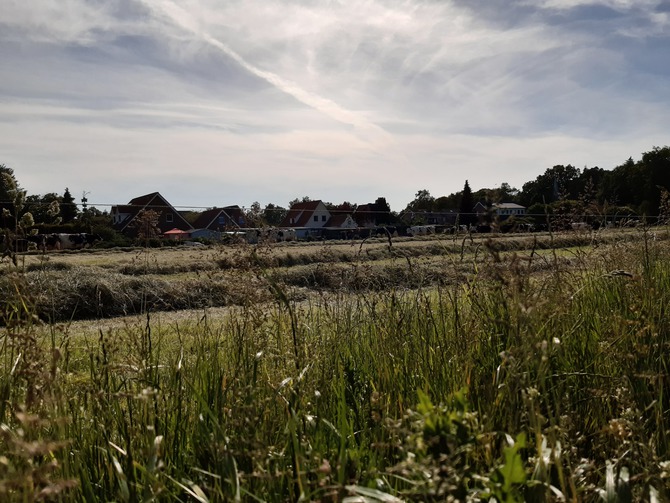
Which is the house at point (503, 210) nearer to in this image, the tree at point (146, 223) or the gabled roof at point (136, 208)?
the tree at point (146, 223)

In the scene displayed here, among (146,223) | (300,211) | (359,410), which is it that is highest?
(300,211)

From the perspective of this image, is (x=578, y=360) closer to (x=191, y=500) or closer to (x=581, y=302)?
(x=581, y=302)

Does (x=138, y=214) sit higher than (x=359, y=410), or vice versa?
(x=138, y=214)

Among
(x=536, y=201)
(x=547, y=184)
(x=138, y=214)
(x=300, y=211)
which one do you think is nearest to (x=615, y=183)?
(x=536, y=201)

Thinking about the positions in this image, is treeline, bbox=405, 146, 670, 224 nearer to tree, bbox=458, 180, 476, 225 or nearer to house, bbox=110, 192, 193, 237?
tree, bbox=458, 180, 476, 225

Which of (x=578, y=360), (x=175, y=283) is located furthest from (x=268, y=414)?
(x=175, y=283)

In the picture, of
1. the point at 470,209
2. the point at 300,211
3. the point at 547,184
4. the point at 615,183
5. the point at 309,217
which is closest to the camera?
the point at 300,211

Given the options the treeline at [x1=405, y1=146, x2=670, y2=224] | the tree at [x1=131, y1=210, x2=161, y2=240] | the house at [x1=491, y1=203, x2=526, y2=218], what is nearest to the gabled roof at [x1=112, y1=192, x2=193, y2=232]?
the tree at [x1=131, y1=210, x2=161, y2=240]

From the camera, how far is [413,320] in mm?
4078

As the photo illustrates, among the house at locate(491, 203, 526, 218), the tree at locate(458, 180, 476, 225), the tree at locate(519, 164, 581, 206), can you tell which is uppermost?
the tree at locate(519, 164, 581, 206)

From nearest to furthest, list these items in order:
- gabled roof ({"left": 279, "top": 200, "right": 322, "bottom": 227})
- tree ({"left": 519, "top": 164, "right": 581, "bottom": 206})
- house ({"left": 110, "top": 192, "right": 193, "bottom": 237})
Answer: house ({"left": 110, "top": 192, "right": 193, "bottom": 237})
gabled roof ({"left": 279, "top": 200, "right": 322, "bottom": 227})
tree ({"left": 519, "top": 164, "right": 581, "bottom": 206})

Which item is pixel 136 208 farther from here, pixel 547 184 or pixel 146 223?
pixel 146 223

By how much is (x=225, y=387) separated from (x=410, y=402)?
0.83 meters

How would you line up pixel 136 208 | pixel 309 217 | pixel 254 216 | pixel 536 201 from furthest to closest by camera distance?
pixel 309 217, pixel 536 201, pixel 136 208, pixel 254 216
